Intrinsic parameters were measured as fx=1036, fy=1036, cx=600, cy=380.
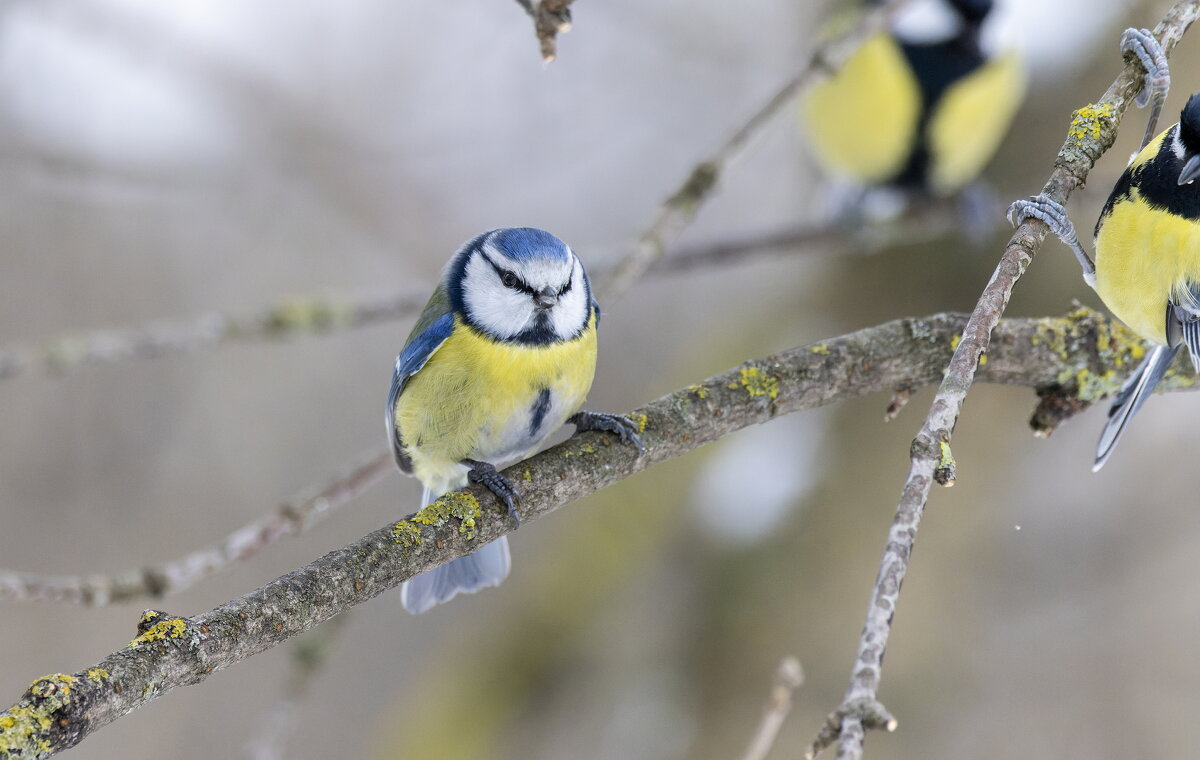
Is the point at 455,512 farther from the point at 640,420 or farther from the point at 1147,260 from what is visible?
the point at 1147,260

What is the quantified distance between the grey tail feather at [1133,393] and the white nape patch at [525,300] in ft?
2.65

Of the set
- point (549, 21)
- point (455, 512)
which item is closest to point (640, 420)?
point (455, 512)

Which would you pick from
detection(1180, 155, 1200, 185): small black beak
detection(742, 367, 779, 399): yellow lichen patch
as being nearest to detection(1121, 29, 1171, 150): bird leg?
detection(1180, 155, 1200, 185): small black beak

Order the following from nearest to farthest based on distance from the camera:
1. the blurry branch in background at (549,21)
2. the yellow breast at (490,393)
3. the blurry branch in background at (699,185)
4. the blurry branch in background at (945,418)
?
1. the blurry branch in background at (945,418)
2. the blurry branch in background at (549,21)
3. the yellow breast at (490,393)
4. the blurry branch in background at (699,185)

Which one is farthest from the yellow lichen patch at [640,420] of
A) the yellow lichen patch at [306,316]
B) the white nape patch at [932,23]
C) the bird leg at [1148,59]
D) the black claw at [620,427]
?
the white nape patch at [932,23]

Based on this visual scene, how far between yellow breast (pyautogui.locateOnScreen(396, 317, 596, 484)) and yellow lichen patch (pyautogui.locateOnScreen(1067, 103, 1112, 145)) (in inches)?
30.7

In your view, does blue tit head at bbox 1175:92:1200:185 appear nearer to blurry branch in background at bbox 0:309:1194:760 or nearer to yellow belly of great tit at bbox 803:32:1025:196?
blurry branch in background at bbox 0:309:1194:760

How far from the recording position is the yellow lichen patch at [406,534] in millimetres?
1120

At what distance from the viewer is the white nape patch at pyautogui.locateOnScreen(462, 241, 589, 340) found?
5.28ft

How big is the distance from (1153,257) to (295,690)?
150cm

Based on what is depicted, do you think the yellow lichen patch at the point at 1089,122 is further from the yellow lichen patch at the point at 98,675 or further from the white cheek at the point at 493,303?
the yellow lichen patch at the point at 98,675

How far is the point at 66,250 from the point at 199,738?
1875mm

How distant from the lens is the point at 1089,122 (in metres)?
1.12

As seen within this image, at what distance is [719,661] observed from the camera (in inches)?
110
